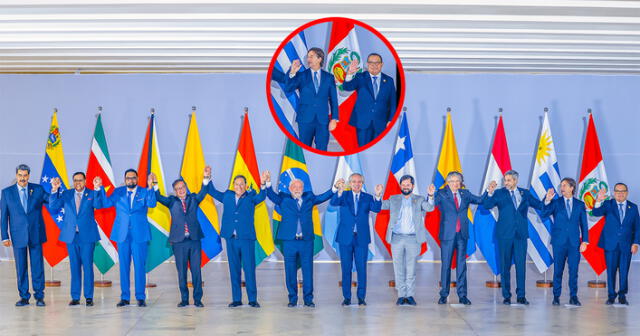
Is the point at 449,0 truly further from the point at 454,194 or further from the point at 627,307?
the point at 627,307

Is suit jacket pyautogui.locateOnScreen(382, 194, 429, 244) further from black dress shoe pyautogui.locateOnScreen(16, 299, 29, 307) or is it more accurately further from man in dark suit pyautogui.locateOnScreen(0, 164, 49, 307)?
black dress shoe pyautogui.locateOnScreen(16, 299, 29, 307)

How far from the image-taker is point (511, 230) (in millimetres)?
8109

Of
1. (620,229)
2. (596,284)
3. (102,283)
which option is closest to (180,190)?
(102,283)

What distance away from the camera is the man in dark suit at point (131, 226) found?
7.86 m

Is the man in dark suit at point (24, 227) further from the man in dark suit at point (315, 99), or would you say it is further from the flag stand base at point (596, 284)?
the flag stand base at point (596, 284)

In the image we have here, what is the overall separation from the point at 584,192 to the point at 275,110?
6220mm

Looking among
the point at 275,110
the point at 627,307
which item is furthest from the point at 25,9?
the point at 627,307

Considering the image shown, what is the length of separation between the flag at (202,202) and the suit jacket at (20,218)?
230 centimetres

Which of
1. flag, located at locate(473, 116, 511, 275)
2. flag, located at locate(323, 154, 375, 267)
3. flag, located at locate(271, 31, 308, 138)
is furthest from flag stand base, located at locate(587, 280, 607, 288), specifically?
flag, located at locate(271, 31, 308, 138)

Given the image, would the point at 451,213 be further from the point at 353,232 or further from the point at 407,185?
the point at 353,232

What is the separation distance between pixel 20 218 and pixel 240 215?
2245 mm

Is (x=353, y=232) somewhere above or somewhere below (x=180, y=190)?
below

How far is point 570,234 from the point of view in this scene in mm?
8109

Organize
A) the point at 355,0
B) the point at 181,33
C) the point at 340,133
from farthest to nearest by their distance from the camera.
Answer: the point at 181,33 < the point at 355,0 < the point at 340,133
